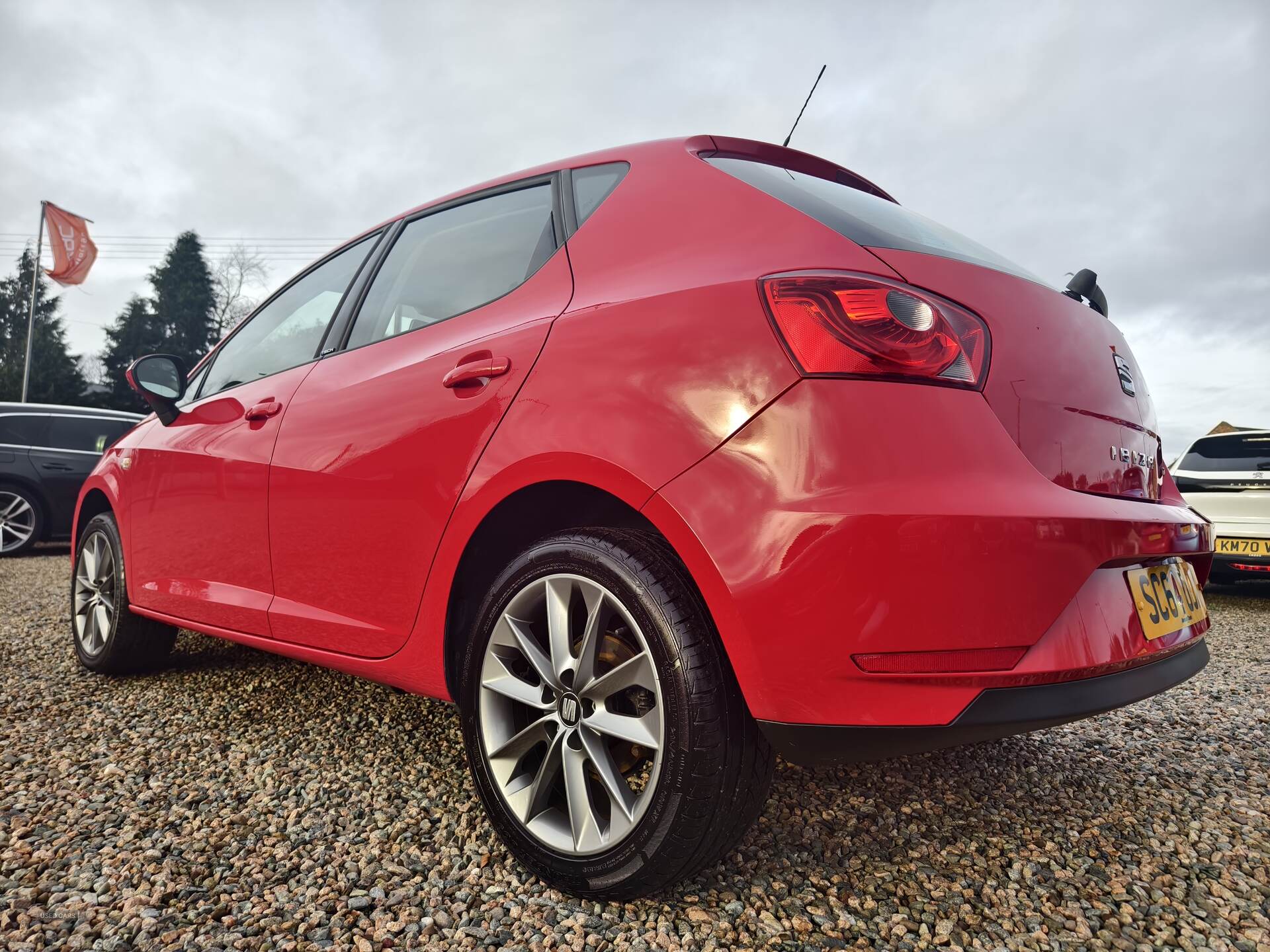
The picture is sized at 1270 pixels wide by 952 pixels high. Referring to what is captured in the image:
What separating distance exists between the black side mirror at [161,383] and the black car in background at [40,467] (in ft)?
20.5

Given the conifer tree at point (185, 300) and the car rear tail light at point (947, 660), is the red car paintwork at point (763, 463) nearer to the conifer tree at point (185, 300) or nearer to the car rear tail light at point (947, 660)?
the car rear tail light at point (947, 660)

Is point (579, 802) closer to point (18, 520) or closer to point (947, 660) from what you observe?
point (947, 660)

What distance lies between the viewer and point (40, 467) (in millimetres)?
8742

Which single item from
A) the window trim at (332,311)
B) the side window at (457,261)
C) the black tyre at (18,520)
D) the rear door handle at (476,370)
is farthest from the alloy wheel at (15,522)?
the rear door handle at (476,370)

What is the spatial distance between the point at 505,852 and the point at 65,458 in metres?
9.46

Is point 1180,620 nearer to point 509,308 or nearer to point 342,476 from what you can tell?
point 509,308

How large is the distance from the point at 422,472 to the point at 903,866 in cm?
140

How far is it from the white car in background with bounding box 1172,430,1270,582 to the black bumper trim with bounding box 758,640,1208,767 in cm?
554

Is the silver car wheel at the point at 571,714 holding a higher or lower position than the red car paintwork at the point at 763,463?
lower

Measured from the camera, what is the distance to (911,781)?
2223 millimetres

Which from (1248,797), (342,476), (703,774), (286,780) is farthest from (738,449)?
(1248,797)

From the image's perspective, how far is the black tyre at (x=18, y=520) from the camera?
8508 millimetres

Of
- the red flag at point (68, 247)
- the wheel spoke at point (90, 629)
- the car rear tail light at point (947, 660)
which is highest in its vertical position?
the red flag at point (68, 247)

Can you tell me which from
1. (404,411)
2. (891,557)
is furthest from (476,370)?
(891,557)
